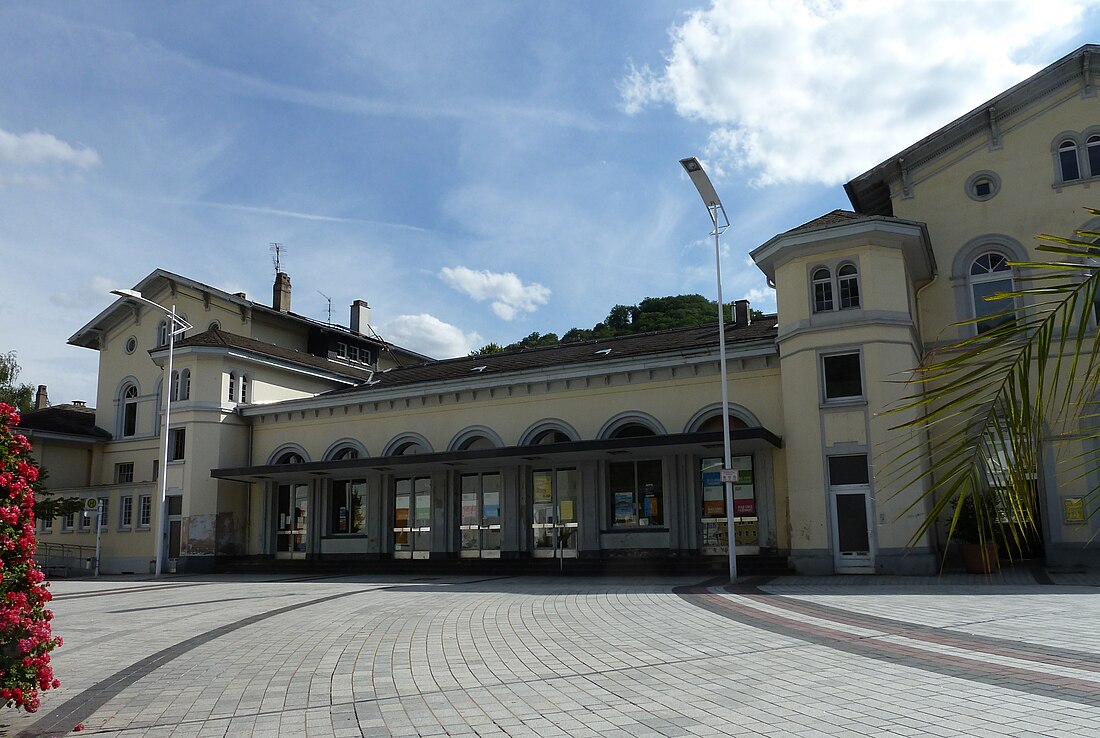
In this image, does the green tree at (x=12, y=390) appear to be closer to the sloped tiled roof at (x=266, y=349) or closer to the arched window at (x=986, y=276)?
the sloped tiled roof at (x=266, y=349)

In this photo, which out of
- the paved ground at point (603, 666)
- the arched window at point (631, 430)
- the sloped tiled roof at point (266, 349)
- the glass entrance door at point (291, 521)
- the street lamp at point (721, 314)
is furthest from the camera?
the sloped tiled roof at point (266, 349)

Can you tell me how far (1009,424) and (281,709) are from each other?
23.4 feet

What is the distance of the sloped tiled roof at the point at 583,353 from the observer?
25406mm

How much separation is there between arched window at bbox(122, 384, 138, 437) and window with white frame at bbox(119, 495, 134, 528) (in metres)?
4.20

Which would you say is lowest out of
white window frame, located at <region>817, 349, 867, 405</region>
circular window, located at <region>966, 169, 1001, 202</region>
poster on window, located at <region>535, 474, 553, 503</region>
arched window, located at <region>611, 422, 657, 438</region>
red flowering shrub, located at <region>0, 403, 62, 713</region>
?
red flowering shrub, located at <region>0, 403, 62, 713</region>

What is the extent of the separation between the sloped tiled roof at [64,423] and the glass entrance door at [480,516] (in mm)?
18500

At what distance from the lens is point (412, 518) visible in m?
28.3

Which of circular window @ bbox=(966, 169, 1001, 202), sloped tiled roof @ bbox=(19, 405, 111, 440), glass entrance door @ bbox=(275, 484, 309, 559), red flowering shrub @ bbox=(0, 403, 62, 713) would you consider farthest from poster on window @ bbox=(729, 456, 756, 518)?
sloped tiled roof @ bbox=(19, 405, 111, 440)

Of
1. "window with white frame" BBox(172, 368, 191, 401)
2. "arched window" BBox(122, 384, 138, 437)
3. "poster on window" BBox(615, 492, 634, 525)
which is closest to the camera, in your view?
"poster on window" BBox(615, 492, 634, 525)

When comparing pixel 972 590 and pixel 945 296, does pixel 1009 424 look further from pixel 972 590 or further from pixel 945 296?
pixel 945 296

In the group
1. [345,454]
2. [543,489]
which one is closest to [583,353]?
[543,489]

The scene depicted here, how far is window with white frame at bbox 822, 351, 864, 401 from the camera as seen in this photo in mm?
20547

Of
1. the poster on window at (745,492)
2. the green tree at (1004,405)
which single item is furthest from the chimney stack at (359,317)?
the green tree at (1004,405)

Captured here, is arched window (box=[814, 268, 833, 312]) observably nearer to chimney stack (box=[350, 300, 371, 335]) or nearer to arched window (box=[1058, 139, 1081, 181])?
arched window (box=[1058, 139, 1081, 181])
